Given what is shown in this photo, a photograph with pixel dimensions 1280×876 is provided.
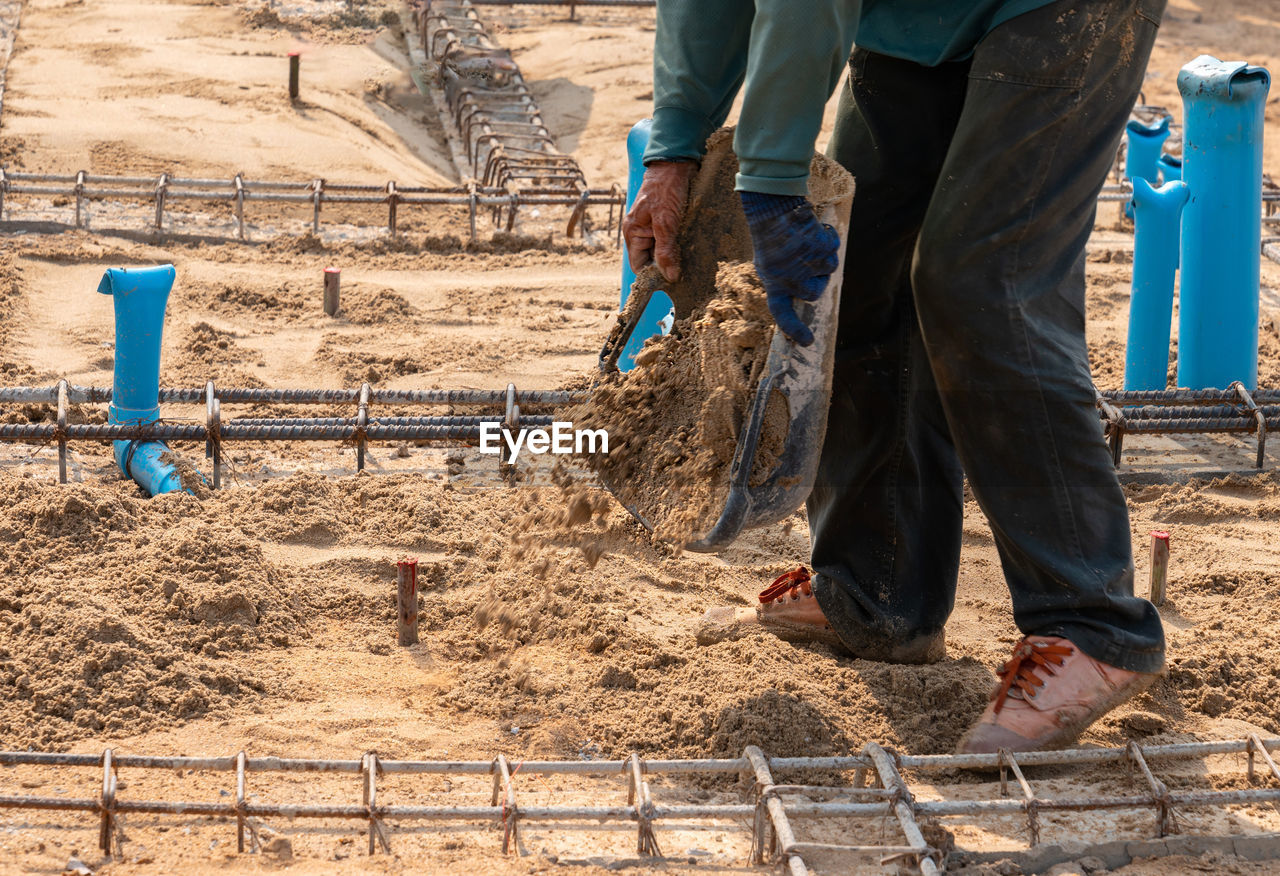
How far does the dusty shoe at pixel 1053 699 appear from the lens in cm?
266

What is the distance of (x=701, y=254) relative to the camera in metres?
3.19

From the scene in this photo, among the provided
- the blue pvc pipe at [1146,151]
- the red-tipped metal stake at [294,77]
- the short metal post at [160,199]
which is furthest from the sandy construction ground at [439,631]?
the red-tipped metal stake at [294,77]

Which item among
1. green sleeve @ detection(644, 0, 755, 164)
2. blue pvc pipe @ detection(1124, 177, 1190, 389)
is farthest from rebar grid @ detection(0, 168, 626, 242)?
green sleeve @ detection(644, 0, 755, 164)

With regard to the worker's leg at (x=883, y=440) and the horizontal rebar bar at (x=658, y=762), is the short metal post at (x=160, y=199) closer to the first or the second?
the worker's leg at (x=883, y=440)

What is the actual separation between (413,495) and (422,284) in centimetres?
292

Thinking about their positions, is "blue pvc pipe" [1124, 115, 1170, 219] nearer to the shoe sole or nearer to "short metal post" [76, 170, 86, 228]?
the shoe sole

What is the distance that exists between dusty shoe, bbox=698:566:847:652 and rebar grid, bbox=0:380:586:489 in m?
1.09

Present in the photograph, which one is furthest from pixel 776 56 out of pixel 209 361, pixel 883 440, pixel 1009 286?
pixel 209 361

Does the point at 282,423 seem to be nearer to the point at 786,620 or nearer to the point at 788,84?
the point at 786,620

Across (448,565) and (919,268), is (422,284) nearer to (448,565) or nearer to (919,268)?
(448,565)

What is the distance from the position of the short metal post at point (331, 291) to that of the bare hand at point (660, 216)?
10.4 feet

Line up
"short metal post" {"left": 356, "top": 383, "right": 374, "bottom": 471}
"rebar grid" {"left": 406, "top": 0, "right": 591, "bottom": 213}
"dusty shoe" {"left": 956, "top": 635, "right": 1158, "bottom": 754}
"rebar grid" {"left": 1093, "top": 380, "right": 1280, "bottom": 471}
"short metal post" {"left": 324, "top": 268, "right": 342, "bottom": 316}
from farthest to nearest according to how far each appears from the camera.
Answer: "rebar grid" {"left": 406, "top": 0, "right": 591, "bottom": 213}, "short metal post" {"left": 324, "top": 268, "right": 342, "bottom": 316}, "rebar grid" {"left": 1093, "top": 380, "right": 1280, "bottom": 471}, "short metal post" {"left": 356, "top": 383, "right": 374, "bottom": 471}, "dusty shoe" {"left": 956, "top": 635, "right": 1158, "bottom": 754}

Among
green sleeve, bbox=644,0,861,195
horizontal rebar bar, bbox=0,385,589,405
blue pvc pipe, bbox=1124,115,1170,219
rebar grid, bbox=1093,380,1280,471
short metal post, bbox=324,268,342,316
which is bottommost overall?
horizontal rebar bar, bbox=0,385,589,405

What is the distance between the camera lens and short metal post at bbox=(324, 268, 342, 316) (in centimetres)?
610
